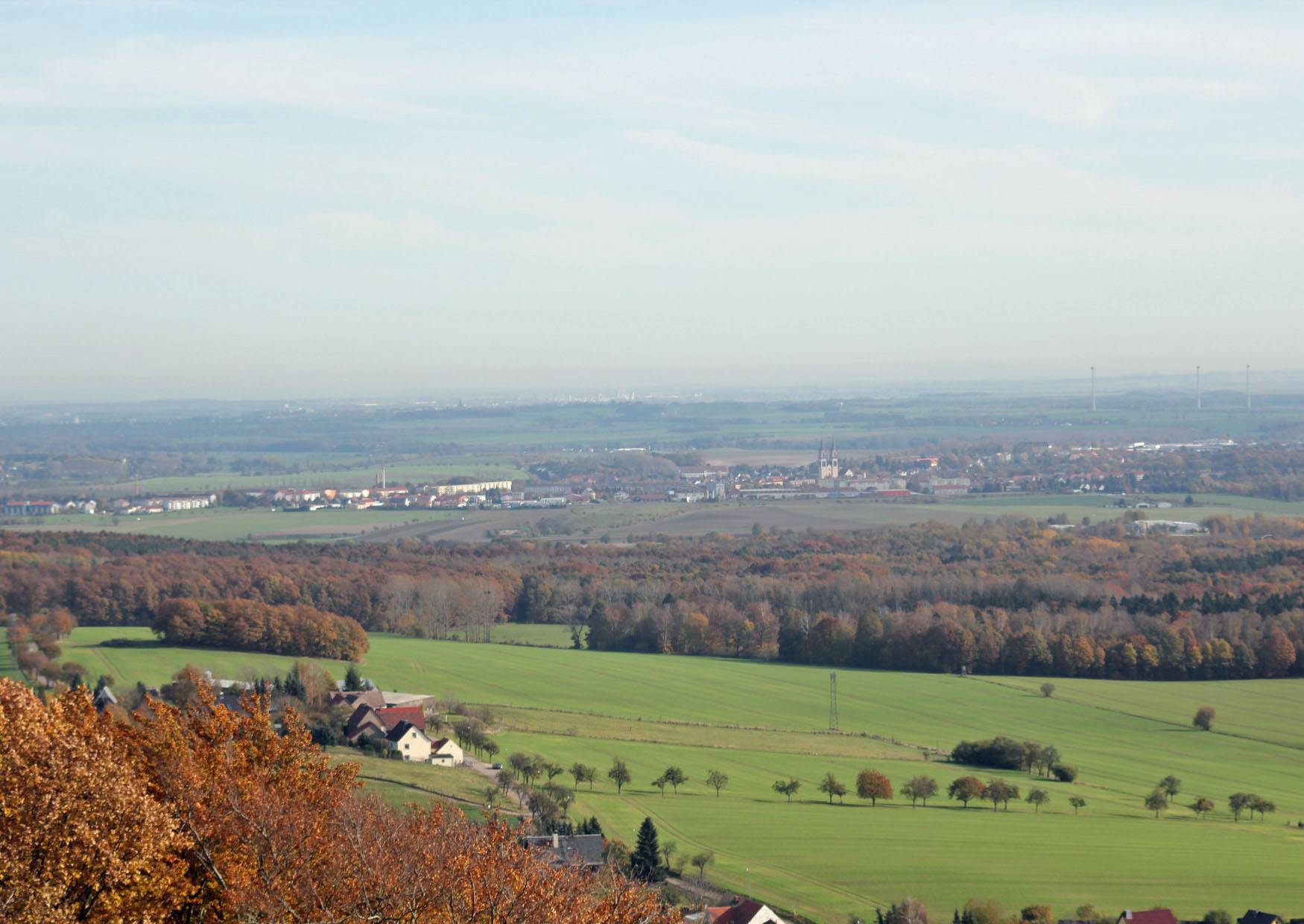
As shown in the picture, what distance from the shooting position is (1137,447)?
563 ft

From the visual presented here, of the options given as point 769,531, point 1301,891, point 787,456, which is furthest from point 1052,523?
point 787,456

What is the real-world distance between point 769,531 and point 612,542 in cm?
1119

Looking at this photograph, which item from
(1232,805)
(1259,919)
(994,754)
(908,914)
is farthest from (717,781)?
(1259,919)

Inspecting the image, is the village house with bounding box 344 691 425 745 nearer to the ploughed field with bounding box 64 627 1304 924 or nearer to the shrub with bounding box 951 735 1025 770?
the ploughed field with bounding box 64 627 1304 924

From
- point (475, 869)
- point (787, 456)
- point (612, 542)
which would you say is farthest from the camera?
point (787, 456)

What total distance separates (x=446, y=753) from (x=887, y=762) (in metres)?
12.3

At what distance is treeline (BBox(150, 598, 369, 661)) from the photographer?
53812 millimetres

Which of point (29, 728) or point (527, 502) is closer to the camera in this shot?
point (29, 728)

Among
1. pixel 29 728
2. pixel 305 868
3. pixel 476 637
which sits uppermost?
pixel 29 728

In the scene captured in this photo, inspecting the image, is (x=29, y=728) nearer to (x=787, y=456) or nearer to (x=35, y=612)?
(x=35, y=612)

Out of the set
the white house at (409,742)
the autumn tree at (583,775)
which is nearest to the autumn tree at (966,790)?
the autumn tree at (583,775)

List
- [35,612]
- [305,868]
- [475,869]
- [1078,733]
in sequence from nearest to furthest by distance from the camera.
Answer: [475,869], [305,868], [1078,733], [35,612]

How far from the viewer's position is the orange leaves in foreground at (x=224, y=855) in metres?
12.4

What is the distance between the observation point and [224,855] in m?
14.4
